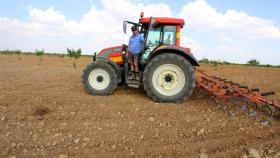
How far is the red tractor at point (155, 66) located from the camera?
6316mm

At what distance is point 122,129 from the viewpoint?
4.69 metres

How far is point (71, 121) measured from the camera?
4.99 meters

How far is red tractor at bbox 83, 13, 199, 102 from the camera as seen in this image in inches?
249

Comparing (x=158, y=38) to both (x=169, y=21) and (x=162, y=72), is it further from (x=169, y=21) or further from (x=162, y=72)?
(x=162, y=72)

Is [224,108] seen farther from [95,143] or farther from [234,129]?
[95,143]

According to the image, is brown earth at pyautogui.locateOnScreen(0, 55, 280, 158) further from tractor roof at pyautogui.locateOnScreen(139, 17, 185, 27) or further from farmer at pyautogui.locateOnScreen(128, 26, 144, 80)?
tractor roof at pyautogui.locateOnScreen(139, 17, 185, 27)

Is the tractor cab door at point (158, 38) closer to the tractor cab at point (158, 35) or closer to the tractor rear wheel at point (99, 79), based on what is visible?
the tractor cab at point (158, 35)

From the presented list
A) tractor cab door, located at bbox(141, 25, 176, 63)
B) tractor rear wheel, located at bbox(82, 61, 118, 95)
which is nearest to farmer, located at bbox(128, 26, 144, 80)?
tractor cab door, located at bbox(141, 25, 176, 63)

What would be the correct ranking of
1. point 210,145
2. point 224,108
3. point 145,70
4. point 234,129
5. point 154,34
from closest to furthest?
point 210,145 < point 234,129 < point 224,108 < point 145,70 < point 154,34

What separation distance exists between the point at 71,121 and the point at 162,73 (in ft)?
8.07

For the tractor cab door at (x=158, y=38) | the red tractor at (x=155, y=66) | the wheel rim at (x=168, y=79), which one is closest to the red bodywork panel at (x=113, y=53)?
the red tractor at (x=155, y=66)

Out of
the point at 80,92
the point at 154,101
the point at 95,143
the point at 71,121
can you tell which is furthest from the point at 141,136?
the point at 80,92

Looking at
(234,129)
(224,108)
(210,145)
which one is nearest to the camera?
(210,145)

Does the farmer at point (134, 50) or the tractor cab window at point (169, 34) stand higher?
the tractor cab window at point (169, 34)
